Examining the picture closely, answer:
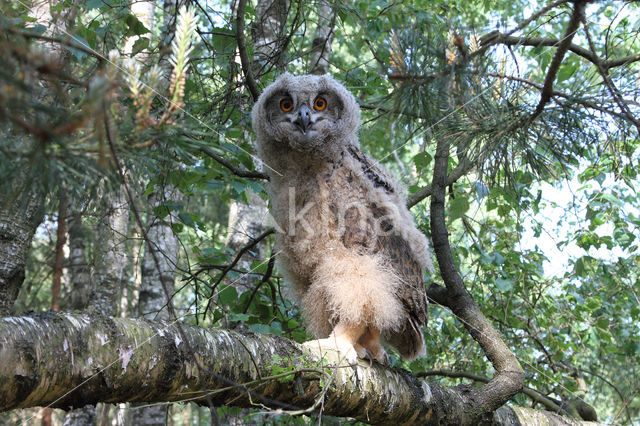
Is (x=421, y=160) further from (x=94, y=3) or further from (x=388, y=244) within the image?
(x=94, y=3)

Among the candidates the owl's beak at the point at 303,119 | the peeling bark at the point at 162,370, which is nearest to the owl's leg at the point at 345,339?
the peeling bark at the point at 162,370

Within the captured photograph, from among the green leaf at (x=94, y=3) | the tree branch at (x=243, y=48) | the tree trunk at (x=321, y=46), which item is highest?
the tree trunk at (x=321, y=46)

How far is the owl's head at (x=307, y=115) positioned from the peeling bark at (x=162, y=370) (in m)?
1.19

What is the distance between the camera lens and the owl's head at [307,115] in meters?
3.02

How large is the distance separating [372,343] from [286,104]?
1.49m

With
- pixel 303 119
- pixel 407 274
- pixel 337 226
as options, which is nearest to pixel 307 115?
pixel 303 119

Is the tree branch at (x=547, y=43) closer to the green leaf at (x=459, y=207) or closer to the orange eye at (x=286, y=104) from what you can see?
the orange eye at (x=286, y=104)

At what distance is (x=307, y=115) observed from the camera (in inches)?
118

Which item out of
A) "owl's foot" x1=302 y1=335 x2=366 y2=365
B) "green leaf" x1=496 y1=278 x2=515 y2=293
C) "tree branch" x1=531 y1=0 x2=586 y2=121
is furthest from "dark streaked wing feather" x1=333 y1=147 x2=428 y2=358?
"green leaf" x1=496 y1=278 x2=515 y2=293

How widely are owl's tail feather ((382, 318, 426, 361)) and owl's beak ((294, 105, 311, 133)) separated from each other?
4.19 feet

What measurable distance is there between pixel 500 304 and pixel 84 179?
4661 millimetres

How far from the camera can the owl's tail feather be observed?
126 inches

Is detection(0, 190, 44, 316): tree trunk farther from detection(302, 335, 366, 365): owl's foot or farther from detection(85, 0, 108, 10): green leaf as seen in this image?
detection(302, 335, 366, 365): owl's foot

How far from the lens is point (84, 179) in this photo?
1.21 m
